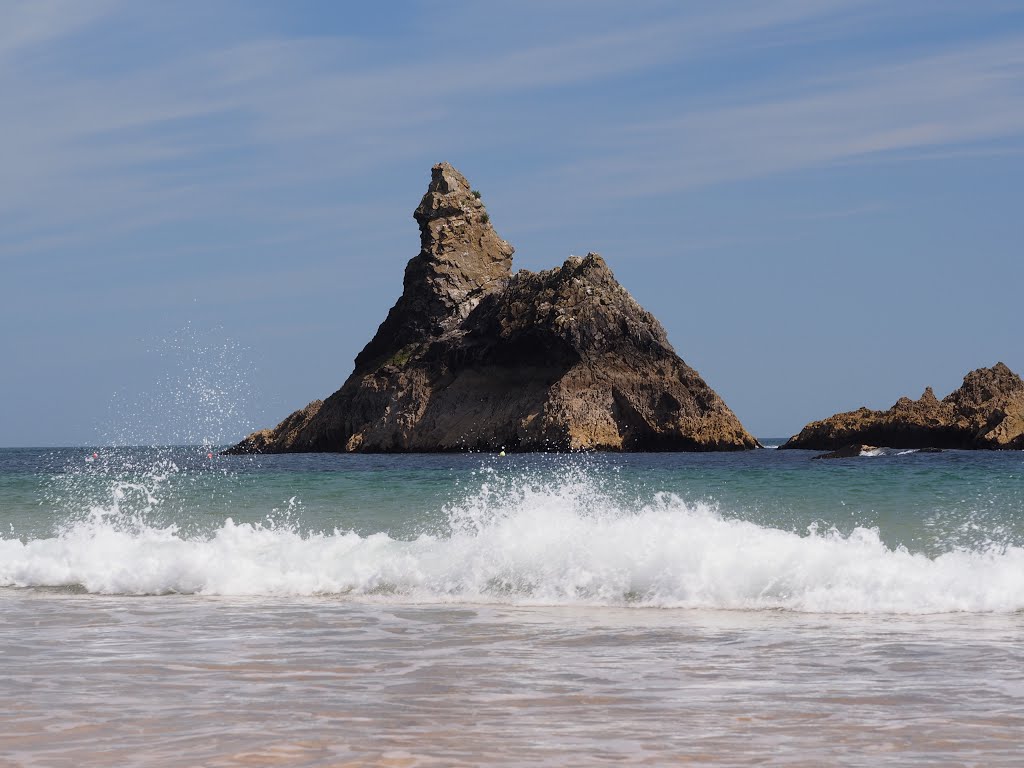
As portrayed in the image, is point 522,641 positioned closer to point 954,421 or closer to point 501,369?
point 954,421

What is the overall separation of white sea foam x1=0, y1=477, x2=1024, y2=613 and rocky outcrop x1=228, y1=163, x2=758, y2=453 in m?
62.2

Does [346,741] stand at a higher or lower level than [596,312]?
lower

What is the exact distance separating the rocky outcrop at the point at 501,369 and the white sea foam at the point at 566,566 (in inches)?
2449

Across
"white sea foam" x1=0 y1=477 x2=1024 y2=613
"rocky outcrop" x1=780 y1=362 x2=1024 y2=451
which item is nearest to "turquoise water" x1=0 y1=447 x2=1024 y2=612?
"white sea foam" x1=0 y1=477 x2=1024 y2=613

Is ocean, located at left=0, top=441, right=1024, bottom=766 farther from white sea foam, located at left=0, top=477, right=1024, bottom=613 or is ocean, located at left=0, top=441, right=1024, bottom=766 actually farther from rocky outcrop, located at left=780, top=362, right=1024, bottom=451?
rocky outcrop, located at left=780, top=362, right=1024, bottom=451

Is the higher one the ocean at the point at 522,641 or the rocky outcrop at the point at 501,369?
the rocky outcrop at the point at 501,369

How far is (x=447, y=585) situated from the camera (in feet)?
44.2

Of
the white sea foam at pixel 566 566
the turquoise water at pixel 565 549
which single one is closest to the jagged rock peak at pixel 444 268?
the turquoise water at pixel 565 549

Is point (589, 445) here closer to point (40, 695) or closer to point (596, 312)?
point (596, 312)

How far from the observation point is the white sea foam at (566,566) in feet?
40.3

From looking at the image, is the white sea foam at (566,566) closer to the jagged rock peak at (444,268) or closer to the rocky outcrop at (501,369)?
the rocky outcrop at (501,369)

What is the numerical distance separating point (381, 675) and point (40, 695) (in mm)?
2144

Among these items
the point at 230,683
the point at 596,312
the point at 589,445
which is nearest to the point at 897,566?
the point at 230,683

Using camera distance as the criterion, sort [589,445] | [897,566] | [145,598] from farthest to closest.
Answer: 1. [589,445]
2. [145,598]
3. [897,566]
